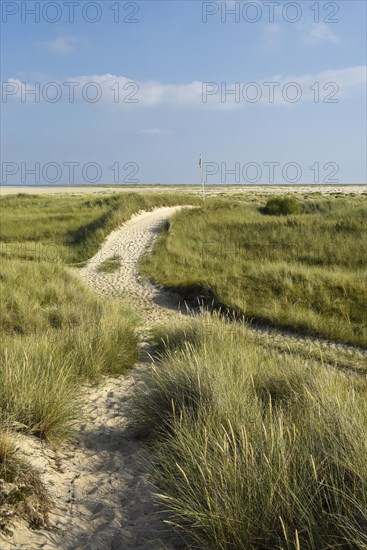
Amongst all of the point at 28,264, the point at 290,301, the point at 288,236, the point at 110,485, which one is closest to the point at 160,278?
the point at 28,264

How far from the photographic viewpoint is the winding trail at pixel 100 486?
3010 millimetres

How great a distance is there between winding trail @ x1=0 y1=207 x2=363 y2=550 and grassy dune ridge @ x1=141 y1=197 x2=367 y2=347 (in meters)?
4.70

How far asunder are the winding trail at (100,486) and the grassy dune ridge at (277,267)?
15.4 ft

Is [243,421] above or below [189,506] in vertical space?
above

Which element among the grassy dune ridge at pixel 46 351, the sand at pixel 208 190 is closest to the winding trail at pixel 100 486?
the grassy dune ridge at pixel 46 351

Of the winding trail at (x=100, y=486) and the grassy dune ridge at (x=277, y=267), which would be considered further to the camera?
the grassy dune ridge at (x=277, y=267)

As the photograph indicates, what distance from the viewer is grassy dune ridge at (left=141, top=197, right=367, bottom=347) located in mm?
10688

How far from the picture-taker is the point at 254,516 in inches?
105

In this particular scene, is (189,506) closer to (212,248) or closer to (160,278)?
(160,278)

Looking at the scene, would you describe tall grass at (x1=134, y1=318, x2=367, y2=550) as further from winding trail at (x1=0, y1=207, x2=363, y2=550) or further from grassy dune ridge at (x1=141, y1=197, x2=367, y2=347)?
grassy dune ridge at (x1=141, y1=197, x2=367, y2=347)

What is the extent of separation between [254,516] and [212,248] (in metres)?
16.7

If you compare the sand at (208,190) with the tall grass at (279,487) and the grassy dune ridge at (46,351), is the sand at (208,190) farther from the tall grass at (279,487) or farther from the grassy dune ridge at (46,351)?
the tall grass at (279,487)

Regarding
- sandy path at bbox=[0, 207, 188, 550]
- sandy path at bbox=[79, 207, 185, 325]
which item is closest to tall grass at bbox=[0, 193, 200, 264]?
sandy path at bbox=[79, 207, 185, 325]

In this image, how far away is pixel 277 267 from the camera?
13.9 meters
